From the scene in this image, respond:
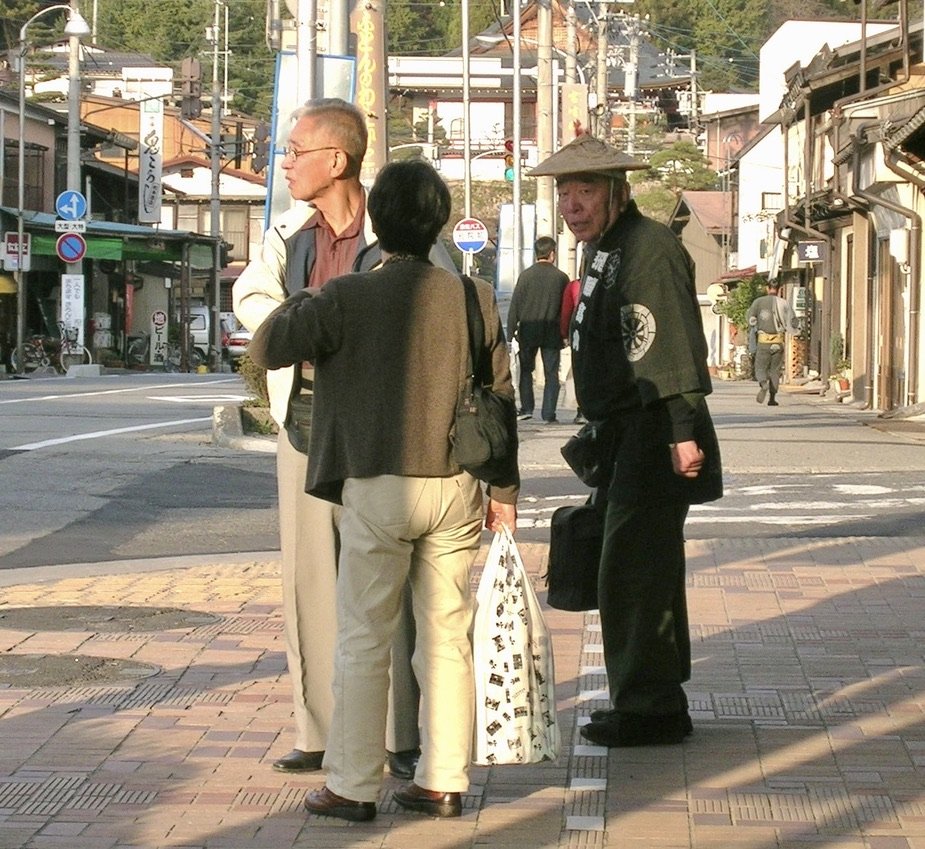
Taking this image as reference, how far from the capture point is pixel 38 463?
14203 millimetres

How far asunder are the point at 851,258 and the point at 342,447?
29343 mm

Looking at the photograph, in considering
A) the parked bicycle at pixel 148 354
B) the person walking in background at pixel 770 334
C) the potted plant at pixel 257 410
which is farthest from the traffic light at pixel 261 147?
the potted plant at pixel 257 410

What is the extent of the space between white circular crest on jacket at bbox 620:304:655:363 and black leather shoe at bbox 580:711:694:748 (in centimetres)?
112

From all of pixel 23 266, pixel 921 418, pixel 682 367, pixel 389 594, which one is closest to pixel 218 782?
pixel 389 594

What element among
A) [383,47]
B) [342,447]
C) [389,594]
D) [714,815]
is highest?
[383,47]

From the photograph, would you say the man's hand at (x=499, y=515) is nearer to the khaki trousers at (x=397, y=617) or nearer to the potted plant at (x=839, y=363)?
the khaki trousers at (x=397, y=617)

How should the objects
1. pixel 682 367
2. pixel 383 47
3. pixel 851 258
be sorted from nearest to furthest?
pixel 682 367
pixel 383 47
pixel 851 258

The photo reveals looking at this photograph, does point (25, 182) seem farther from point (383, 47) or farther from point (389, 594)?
point (389, 594)

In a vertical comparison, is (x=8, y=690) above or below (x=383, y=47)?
below

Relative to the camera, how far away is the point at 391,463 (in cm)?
453

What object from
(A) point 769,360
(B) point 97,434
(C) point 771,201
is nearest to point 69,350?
(A) point 769,360

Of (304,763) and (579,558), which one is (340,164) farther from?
(304,763)

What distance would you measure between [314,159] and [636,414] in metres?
1.34

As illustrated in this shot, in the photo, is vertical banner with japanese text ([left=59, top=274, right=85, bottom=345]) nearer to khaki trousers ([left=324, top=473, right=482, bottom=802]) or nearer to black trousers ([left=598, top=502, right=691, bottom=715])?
black trousers ([left=598, top=502, right=691, bottom=715])
